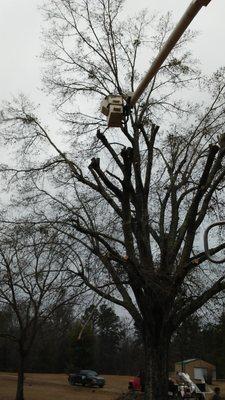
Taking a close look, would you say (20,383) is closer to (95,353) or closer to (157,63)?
(157,63)

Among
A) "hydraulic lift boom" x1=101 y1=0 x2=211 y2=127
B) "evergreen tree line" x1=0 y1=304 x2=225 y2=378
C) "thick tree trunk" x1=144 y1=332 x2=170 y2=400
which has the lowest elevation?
"thick tree trunk" x1=144 y1=332 x2=170 y2=400

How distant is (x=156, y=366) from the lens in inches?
690

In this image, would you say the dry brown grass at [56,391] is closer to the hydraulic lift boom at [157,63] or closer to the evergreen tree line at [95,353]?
the evergreen tree line at [95,353]

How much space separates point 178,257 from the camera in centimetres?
2027

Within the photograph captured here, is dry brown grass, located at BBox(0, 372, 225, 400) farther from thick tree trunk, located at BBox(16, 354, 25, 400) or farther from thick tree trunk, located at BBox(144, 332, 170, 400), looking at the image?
thick tree trunk, located at BBox(144, 332, 170, 400)

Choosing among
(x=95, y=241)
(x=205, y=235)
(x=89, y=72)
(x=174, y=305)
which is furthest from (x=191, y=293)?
(x=205, y=235)

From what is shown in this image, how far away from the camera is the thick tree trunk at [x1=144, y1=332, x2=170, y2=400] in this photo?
1717 cm

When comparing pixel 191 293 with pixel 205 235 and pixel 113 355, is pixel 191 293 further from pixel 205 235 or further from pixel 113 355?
pixel 113 355

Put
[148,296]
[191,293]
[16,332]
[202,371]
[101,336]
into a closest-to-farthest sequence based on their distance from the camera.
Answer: [148,296] → [191,293] → [16,332] → [202,371] → [101,336]

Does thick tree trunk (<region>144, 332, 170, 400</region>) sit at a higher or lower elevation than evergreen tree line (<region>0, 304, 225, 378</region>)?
lower

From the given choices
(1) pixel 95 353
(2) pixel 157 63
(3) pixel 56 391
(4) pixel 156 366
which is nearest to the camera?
(2) pixel 157 63

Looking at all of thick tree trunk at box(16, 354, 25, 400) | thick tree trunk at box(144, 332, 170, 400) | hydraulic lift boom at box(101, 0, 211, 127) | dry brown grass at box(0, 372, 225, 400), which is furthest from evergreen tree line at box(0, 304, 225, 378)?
hydraulic lift boom at box(101, 0, 211, 127)

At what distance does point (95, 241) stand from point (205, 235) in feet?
42.9

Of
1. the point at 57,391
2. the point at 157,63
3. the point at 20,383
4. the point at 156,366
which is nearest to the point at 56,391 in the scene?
the point at 57,391
